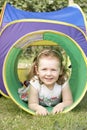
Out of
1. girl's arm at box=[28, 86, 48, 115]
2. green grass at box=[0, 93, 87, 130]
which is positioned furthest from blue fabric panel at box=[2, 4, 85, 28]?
green grass at box=[0, 93, 87, 130]

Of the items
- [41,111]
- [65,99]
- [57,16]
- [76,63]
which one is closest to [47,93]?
[65,99]

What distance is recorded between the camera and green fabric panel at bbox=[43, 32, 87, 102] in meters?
3.90

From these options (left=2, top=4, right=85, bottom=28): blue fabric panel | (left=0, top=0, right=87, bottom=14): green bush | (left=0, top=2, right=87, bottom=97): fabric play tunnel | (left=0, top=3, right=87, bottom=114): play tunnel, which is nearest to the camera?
(left=0, top=3, right=87, bottom=114): play tunnel

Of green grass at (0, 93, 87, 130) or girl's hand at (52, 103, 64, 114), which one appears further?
girl's hand at (52, 103, 64, 114)

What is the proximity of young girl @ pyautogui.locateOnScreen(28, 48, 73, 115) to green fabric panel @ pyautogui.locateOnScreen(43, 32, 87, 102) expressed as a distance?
0.50 ft

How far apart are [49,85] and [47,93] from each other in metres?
0.08

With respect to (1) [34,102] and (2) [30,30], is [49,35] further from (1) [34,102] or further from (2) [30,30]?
(1) [34,102]

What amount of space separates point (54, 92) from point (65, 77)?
22 centimetres

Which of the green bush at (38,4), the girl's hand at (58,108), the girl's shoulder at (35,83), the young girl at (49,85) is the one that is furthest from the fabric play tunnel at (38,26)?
the green bush at (38,4)

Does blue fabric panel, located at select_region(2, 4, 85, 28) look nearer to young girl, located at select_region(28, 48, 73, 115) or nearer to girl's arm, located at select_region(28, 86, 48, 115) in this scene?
young girl, located at select_region(28, 48, 73, 115)

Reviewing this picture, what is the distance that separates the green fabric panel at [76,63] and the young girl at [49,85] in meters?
0.15

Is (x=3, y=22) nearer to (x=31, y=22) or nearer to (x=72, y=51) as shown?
(x=31, y=22)

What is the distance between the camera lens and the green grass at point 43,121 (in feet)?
10.7

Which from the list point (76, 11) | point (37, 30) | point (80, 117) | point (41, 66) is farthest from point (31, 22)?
point (80, 117)
